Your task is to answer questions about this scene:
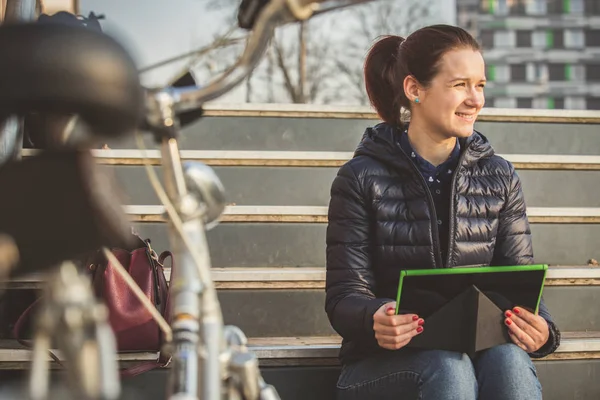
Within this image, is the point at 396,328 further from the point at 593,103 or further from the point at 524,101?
the point at 524,101

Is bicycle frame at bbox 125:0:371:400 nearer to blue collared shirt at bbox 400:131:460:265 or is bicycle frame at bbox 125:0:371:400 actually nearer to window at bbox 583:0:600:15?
blue collared shirt at bbox 400:131:460:265

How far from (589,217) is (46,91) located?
93.1 inches

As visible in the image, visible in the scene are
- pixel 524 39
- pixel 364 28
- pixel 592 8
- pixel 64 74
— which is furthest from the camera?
pixel 592 8

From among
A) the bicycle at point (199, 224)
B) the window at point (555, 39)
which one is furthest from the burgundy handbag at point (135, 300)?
the window at point (555, 39)

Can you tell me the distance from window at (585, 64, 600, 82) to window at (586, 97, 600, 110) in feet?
3.30

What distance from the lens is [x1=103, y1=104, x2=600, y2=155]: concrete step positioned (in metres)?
3.02

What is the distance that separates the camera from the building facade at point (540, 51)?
3250cm

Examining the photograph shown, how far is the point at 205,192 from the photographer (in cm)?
87

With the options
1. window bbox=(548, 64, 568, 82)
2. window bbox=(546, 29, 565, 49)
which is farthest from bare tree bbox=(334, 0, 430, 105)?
window bbox=(546, 29, 565, 49)

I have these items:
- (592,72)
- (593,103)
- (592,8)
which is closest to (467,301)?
(593,103)

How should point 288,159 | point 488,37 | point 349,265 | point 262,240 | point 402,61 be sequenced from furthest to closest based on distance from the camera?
1. point 488,37
2. point 288,159
3. point 262,240
4. point 402,61
5. point 349,265

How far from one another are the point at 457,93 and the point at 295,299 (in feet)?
2.56

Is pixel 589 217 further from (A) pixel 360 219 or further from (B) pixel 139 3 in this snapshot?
(B) pixel 139 3

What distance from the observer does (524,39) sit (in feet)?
113
